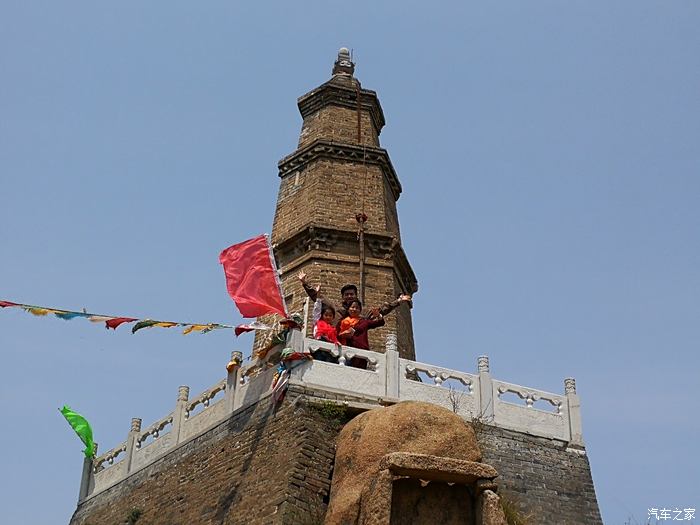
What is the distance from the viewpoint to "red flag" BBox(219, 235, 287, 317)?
1825 centimetres

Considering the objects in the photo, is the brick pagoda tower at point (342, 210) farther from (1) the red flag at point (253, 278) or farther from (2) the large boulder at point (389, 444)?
(2) the large boulder at point (389, 444)

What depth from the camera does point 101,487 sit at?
21.4 meters

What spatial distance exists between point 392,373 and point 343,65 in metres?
13.5

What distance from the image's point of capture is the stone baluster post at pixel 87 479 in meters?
22.0

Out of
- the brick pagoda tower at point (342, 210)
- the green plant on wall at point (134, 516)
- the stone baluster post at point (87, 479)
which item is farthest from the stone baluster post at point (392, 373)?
the stone baluster post at point (87, 479)

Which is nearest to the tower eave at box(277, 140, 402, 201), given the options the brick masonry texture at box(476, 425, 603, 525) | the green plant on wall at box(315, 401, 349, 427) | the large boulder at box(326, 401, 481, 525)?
the brick masonry texture at box(476, 425, 603, 525)

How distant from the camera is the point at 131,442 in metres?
20.8

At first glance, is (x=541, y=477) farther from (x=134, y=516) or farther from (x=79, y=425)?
(x=79, y=425)

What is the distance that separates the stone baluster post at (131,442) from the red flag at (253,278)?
4.37 meters

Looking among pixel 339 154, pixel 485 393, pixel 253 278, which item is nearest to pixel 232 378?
pixel 253 278

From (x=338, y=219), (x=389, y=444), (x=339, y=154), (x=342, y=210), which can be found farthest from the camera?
(x=339, y=154)

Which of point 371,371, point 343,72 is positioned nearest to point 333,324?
point 371,371

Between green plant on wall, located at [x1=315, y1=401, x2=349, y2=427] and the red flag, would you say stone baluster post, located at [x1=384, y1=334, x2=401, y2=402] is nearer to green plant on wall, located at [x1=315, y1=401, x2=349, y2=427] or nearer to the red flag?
green plant on wall, located at [x1=315, y1=401, x2=349, y2=427]

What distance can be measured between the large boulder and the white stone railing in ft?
5.48
